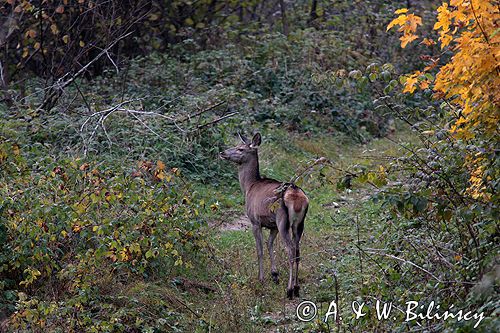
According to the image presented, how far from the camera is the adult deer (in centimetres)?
943

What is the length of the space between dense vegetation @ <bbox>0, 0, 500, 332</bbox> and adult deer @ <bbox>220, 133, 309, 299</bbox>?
1.03 feet

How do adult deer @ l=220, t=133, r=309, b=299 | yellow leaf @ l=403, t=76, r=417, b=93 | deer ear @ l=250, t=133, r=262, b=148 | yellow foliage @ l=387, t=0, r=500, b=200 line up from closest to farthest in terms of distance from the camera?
yellow foliage @ l=387, t=0, r=500, b=200 → yellow leaf @ l=403, t=76, r=417, b=93 → adult deer @ l=220, t=133, r=309, b=299 → deer ear @ l=250, t=133, r=262, b=148

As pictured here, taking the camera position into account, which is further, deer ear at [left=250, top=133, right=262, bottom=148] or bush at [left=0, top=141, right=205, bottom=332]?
deer ear at [left=250, top=133, right=262, bottom=148]

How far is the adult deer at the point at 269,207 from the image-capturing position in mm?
9430

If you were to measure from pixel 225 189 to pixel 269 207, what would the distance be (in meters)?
5.97

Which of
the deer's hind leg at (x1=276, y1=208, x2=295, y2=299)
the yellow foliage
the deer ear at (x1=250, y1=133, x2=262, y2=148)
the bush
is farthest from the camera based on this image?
the deer ear at (x1=250, y1=133, x2=262, y2=148)

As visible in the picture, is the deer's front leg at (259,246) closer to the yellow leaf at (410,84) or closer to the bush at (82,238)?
the bush at (82,238)

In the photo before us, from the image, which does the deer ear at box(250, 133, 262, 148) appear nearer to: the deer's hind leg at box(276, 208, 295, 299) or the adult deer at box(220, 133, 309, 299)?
the adult deer at box(220, 133, 309, 299)

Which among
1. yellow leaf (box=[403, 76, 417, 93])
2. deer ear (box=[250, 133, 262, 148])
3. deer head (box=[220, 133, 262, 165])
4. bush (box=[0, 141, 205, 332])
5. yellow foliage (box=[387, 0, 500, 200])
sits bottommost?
deer head (box=[220, 133, 262, 165])

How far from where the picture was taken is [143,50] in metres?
20.3

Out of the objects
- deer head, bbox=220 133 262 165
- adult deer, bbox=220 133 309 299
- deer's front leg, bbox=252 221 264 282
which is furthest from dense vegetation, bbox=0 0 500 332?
deer head, bbox=220 133 262 165

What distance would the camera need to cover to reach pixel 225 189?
14.6m

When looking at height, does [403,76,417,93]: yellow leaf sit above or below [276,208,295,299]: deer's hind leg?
above

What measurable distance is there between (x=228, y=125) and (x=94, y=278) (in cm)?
685
